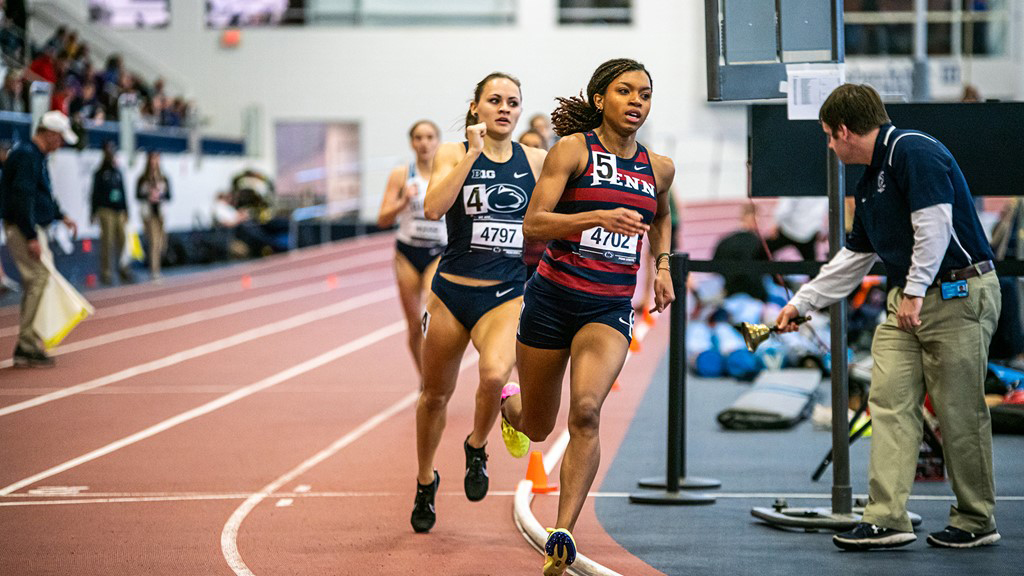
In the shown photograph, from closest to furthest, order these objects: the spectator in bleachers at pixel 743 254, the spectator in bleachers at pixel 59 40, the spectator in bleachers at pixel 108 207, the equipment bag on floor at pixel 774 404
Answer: the equipment bag on floor at pixel 774 404 → the spectator in bleachers at pixel 743 254 → the spectator in bleachers at pixel 108 207 → the spectator in bleachers at pixel 59 40

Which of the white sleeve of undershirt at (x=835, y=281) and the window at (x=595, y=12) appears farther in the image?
the window at (x=595, y=12)

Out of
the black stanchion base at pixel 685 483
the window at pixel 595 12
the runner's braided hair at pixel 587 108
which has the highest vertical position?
the window at pixel 595 12

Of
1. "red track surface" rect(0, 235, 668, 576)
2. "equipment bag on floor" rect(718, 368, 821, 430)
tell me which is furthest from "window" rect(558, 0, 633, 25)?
"equipment bag on floor" rect(718, 368, 821, 430)

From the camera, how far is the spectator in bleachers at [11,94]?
17.8 meters

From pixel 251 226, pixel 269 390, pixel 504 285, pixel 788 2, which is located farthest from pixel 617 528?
pixel 251 226

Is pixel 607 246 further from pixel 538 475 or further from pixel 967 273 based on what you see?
pixel 538 475

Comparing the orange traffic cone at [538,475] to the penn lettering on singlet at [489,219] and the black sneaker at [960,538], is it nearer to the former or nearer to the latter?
the penn lettering on singlet at [489,219]

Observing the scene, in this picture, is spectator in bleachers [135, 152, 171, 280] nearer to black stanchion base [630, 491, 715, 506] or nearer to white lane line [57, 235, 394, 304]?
white lane line [57, 235, 394, 304]

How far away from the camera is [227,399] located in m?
10.5

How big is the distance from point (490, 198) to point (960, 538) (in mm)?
2627

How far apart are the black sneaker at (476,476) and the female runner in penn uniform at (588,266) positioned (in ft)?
3.18

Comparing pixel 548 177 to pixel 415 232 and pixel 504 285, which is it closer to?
pixel 504 285

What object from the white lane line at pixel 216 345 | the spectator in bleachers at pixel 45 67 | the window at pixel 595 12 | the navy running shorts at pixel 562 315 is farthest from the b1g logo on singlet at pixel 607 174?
the window at pixel 595 12

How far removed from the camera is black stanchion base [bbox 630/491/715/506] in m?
6.73
